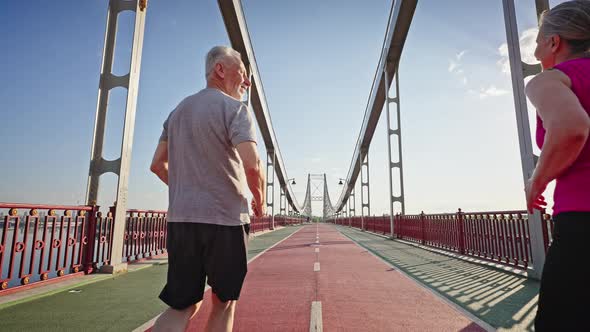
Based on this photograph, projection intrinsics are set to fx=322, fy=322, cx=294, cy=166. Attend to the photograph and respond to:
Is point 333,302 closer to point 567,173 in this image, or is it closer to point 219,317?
point 219,317

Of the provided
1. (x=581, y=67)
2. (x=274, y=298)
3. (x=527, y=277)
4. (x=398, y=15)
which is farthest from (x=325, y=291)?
(x=398, y=15)

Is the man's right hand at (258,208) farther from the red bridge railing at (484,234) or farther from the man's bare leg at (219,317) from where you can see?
the red bridge railing at (484,234)

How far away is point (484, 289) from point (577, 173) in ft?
14.3

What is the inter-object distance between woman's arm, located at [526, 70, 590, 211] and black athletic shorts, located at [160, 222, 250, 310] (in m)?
1.32

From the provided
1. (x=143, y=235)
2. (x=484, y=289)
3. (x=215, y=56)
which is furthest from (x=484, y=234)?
(x=143, y=235)

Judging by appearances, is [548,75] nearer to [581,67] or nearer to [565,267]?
[581,67]

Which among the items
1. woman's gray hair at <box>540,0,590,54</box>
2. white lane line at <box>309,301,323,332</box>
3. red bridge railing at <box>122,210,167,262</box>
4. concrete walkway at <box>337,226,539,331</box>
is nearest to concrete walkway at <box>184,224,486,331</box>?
white lane line at <box>309,301,323,332</box>

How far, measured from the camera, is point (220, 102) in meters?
1.70

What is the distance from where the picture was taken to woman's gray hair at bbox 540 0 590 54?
1.19m

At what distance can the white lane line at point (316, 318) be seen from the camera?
10.1 ft

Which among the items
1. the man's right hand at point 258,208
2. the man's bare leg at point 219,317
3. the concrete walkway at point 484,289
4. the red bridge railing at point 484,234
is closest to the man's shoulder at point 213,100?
the man's right hand at point 258,208

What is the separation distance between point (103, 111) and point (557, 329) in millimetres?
7670

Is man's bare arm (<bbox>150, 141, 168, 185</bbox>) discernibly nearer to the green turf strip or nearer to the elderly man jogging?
the elderly man jogging

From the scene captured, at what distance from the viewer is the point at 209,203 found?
1.62m
